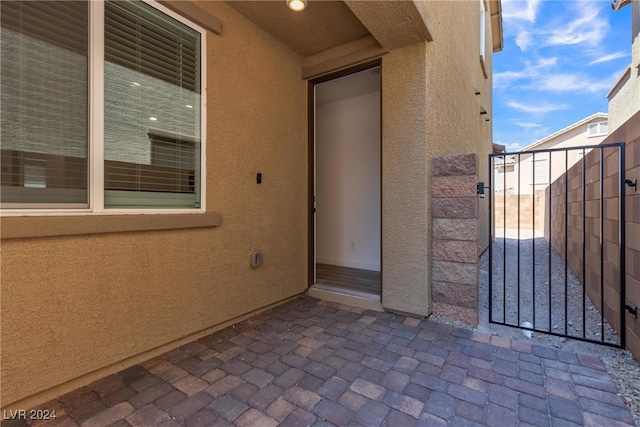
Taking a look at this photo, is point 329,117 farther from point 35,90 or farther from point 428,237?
point 35,90

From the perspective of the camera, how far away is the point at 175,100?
234cm

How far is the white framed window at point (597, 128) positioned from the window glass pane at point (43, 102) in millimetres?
19273

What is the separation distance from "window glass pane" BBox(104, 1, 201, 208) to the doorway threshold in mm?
1880

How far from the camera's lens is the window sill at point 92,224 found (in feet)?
5.06

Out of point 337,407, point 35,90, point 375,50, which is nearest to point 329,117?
point 375,50

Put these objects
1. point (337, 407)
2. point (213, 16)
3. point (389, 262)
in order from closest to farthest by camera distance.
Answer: point (337, 407) → point (213, 16) → point (389, 262)

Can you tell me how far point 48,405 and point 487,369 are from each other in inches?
109

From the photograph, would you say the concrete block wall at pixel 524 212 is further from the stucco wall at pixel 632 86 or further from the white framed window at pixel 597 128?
the white framed window at pixel 597 128

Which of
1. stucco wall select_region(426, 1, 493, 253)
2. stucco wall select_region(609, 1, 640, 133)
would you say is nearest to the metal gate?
stucco wall select_region(426, 1, 493, 253)

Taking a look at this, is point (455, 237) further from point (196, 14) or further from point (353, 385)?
point (196, 14)

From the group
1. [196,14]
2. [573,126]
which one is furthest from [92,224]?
[573,126]

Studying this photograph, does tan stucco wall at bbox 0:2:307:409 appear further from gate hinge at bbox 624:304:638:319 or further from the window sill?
gate hinge at bbox 624:304:638:319

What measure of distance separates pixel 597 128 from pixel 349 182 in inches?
632

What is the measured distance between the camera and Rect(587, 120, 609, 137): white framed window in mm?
13609
